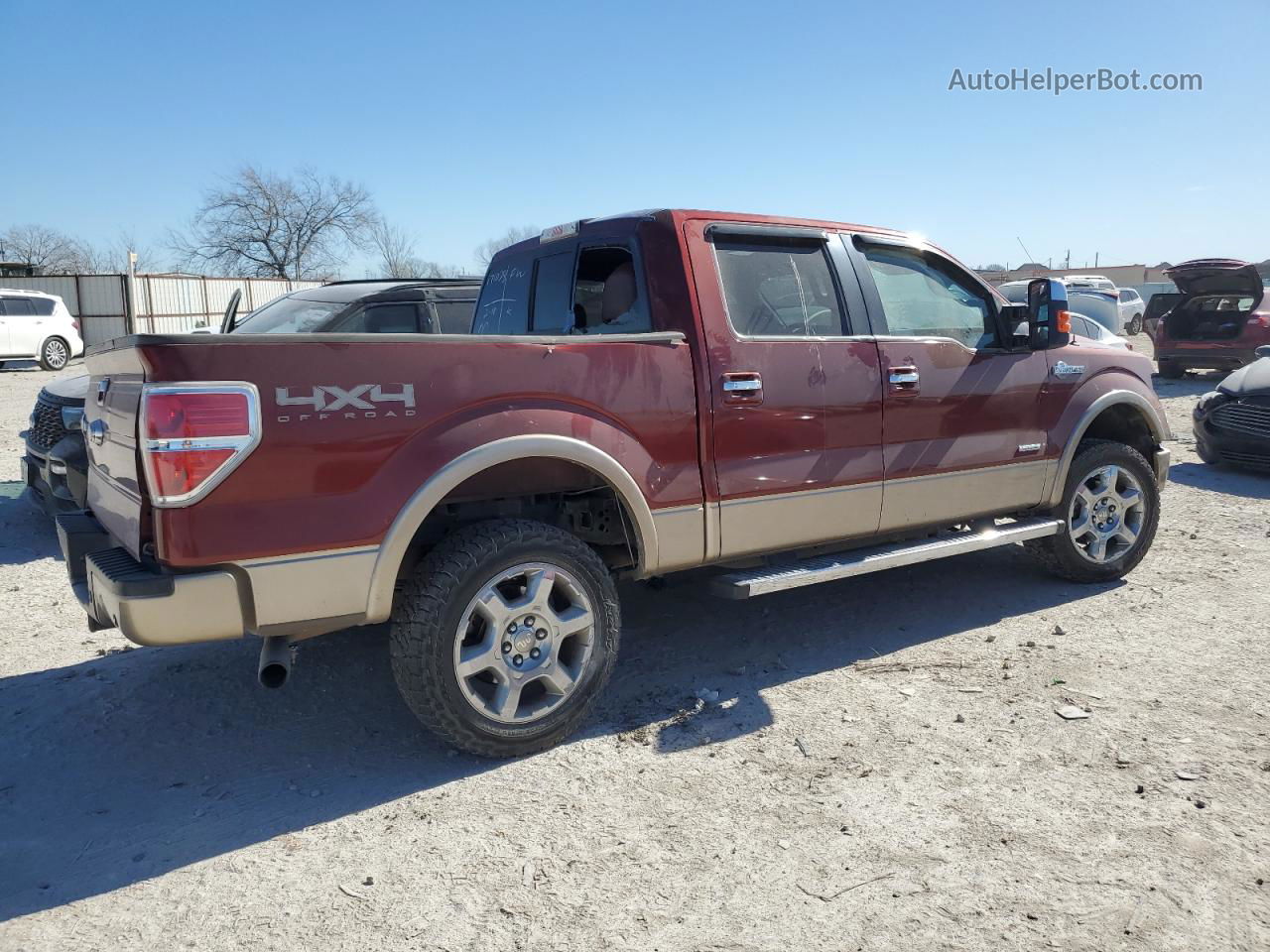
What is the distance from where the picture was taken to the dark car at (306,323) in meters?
5.98

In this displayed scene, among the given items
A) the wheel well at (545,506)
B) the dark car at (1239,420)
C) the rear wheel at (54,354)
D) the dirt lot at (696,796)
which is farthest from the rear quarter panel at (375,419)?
the rear wheel at (54,354)

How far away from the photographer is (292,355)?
9.73 ft

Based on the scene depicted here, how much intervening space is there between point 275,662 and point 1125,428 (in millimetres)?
5203

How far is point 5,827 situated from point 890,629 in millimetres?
3933

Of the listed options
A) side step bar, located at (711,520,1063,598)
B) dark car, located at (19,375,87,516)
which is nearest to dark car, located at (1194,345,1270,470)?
side step bar, located at (711,520,1063,598)

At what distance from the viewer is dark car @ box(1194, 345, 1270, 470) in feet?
28.8

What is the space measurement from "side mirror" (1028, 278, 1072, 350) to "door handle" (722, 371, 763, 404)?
1.89 m

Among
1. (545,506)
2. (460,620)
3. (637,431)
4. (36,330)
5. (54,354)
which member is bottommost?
(460,620)

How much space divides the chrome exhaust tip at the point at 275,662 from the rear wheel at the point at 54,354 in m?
21.0

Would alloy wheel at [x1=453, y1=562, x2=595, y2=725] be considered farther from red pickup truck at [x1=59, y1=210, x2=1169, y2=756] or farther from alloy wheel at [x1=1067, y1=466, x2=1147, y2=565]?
alloy wheel at [x1=1067, y1=466, x2=1147, y2=565]

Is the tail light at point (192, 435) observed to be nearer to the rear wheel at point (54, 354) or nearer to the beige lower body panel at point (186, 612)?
the beige lower body panel at point (186, 612)

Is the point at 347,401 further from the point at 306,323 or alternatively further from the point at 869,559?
the point at 306,323

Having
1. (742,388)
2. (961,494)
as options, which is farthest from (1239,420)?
(742,388)

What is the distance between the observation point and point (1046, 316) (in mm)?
4934
